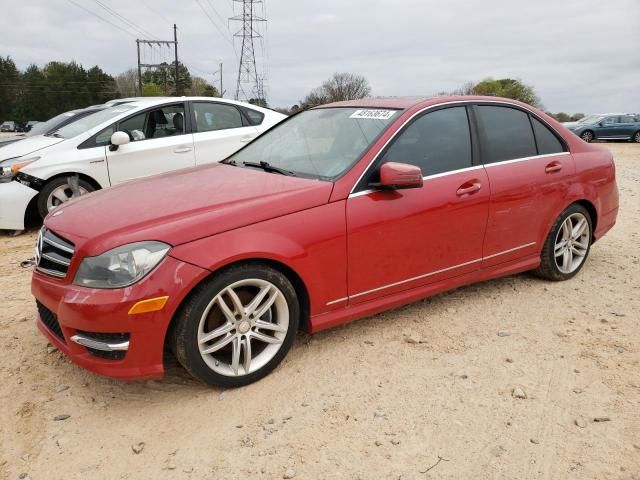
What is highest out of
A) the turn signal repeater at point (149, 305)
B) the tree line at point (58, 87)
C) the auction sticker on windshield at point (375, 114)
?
the tree line at point (58, 87)

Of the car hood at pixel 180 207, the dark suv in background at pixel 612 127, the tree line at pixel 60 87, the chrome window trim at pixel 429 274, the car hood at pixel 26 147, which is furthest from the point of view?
the tree line at pixel 60 87

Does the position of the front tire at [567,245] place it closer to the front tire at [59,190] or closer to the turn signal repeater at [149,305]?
the turn signal repeater at [149,305]

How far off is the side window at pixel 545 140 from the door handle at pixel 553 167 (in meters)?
0.10

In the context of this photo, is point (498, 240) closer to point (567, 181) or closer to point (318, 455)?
point (567, 181)

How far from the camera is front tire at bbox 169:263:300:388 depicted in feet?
8.67

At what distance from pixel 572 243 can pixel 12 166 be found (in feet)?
Result: 19.5

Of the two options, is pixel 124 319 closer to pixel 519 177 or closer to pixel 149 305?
pixel 149 305

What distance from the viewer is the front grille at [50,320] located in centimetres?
280

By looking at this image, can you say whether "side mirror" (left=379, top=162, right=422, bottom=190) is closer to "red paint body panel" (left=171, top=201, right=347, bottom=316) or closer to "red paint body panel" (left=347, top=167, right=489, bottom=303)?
"red paint body panel" (left=347, top=167, right=489, bottom=303)

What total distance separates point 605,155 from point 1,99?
3468 inches

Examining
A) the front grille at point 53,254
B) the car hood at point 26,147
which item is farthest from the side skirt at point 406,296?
the car hood at point 26,147

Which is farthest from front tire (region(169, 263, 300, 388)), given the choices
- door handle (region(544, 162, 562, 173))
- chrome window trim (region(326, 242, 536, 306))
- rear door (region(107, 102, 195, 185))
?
rear door (region(107, 102, 195, 185))

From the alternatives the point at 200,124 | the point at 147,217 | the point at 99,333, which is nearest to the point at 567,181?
the point at 147,217

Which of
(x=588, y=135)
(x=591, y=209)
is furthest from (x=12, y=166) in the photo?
(x=588, y=135)
